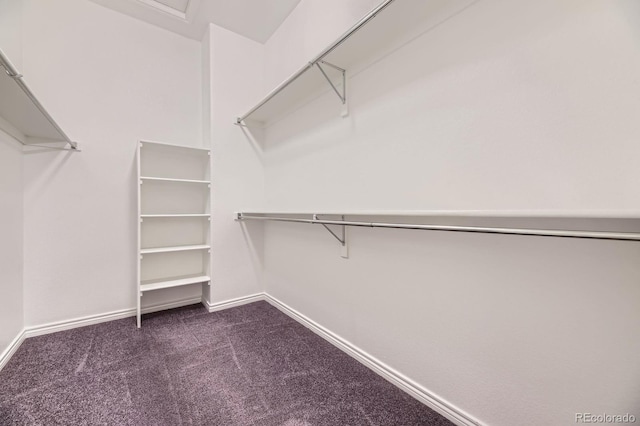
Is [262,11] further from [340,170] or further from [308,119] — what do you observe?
[340,170]

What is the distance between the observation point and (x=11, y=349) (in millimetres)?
1685

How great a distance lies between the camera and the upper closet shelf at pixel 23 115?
1091 millimetres

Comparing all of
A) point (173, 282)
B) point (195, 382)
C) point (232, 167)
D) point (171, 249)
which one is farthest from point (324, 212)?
point (173, 282)

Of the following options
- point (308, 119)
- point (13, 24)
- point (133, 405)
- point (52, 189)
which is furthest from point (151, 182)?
point (133, 405)

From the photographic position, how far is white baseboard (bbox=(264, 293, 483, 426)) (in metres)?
1.16

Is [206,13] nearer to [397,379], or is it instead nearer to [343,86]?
[343,86]

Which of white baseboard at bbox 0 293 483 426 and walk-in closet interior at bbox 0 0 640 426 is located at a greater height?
walk-in closet interior at bbox 0 0 640 426

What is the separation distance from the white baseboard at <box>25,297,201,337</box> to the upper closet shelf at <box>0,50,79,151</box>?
139 centimetres

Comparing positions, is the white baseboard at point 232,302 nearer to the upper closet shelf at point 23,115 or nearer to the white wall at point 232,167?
the white wall at point 232,167

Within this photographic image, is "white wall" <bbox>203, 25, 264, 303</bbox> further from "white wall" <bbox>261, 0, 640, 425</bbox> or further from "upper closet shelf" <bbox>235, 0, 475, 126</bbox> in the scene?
"white wall" <bbox>261, 0, 640, 425</bbox>

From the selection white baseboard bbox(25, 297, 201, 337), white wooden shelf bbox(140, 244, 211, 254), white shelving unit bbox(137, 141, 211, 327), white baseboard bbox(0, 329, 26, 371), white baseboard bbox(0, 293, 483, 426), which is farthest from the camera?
white shelving unit bbox(137, 141, 211, 327)

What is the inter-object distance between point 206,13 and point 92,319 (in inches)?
113

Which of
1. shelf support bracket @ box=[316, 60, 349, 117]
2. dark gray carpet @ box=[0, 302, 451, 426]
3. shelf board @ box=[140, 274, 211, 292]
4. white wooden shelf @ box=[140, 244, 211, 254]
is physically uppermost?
shelf support bracket @ box=[316, 60, 349, 117]
